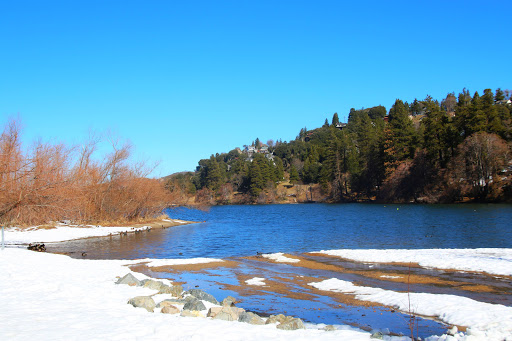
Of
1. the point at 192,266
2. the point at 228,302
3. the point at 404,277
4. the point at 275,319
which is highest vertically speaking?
the point at 275,319

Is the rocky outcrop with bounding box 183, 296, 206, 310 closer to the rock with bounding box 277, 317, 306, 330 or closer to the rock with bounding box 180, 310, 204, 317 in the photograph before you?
the rock with bounding box 180, 310, 204, 317

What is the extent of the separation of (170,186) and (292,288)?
43.4 metres

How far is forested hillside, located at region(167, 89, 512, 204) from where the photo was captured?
60250 millimetres

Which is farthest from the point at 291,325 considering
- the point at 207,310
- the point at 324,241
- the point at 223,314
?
the point at 324,241

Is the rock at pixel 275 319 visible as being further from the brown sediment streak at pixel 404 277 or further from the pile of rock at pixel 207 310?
the brown sediment streak at pixel 404 277

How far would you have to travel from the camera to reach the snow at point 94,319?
24.4 feet

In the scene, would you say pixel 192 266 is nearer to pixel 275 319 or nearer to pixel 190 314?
pixel 190 314

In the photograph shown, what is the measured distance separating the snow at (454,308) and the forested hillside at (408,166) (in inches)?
1777

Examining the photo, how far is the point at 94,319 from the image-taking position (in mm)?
8500

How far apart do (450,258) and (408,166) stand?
6226 centimetres

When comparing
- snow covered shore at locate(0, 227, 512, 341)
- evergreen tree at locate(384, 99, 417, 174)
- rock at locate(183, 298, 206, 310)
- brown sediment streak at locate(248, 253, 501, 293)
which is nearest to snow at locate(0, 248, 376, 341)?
snow covered shore at locate(0, 227, 512, 341)

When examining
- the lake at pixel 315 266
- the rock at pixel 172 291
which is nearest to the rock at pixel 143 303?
the rock at pixel 172 291

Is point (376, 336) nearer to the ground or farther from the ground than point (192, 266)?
farther from the ground

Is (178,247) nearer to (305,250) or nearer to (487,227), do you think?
(305,250)
